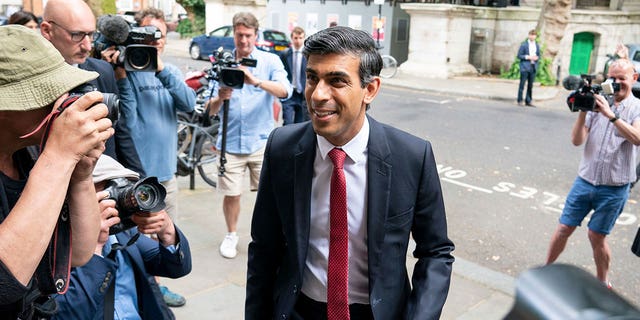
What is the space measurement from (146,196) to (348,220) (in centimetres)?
77

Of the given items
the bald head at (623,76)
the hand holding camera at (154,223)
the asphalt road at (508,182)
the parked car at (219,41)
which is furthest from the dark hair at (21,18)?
the parked car at (219,41)

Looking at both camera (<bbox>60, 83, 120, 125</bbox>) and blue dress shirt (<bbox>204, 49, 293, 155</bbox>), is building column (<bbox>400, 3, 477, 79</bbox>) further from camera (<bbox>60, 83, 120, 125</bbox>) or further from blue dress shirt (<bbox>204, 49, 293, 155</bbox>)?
camera (<bbox>60, 83, 120, 125</bbox>)

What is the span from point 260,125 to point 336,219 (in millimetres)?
3206

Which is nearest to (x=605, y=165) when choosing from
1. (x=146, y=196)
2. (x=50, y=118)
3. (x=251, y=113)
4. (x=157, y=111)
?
(x=251, y=113)

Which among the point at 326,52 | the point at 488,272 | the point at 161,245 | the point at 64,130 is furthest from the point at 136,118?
the point at 488,272

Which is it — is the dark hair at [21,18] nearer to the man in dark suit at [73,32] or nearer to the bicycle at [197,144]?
the bicycle at [197,144]

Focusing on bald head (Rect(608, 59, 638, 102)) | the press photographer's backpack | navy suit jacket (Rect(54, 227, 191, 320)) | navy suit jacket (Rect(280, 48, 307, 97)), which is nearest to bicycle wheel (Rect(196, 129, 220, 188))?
navy suit jacket (Rect(280, 48, 307, 97))

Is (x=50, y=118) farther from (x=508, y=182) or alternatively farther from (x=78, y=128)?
(x=508, y=182)

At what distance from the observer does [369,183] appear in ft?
7.53

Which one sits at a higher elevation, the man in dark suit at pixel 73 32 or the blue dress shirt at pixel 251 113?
the man in dark suit at pixel 73 32

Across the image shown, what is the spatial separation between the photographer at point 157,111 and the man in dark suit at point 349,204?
203 centimetres

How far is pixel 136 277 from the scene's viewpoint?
8.22 feet

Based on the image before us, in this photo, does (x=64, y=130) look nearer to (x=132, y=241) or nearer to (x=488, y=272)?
(x=132, y=241)

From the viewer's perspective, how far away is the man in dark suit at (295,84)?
27.8ft
